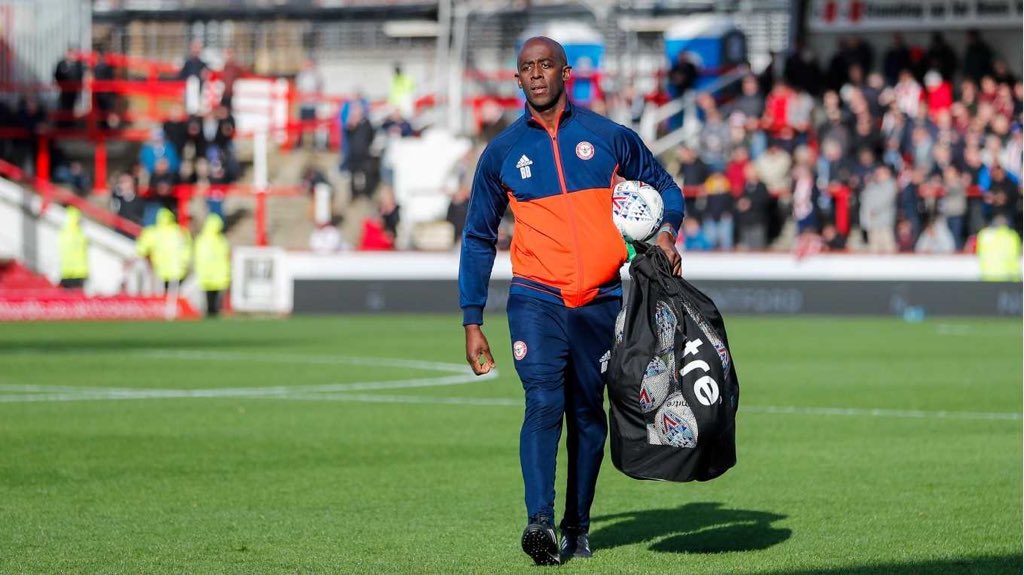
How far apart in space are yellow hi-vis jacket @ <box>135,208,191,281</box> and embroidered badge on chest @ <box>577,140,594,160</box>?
23.7m

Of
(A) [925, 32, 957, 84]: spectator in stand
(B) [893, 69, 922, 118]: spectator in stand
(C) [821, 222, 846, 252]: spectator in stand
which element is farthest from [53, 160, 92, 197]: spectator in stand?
(A) [925, 32, 957, 84]: spectator in stand

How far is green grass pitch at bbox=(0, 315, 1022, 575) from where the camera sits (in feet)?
24.5

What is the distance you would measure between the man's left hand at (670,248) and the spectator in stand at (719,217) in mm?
24527

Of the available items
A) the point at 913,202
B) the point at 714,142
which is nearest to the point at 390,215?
the point at 714,142

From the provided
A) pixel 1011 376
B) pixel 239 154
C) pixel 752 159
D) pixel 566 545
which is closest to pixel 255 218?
pixel 239 154

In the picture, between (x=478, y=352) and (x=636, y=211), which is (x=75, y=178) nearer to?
(x=478, y=352)

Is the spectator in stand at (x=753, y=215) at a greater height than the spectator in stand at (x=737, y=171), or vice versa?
the spectator in stand at (x=737, y=171)

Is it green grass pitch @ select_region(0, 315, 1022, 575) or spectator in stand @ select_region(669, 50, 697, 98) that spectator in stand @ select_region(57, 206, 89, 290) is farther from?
spectator in stand @ select_region(669, 50, 697, 98)

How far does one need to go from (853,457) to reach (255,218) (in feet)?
81.4

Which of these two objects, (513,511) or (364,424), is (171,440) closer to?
(364,424)

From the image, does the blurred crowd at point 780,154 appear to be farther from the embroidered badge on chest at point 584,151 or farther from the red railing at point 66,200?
the embroidered badge on chest at point 584,151

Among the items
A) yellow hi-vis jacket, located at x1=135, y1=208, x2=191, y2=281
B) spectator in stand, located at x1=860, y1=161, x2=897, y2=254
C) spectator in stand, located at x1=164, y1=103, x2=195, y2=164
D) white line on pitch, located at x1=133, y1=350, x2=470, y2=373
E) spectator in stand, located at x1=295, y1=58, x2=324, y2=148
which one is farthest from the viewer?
spectator in stand, located at x1=295, y1=58, x2=324, y2=148

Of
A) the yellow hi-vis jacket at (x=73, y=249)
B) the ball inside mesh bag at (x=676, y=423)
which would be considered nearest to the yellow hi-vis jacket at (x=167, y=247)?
the yellow hi-vis jacket at (x=73, y=249)

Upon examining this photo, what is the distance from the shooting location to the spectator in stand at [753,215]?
31516mm
